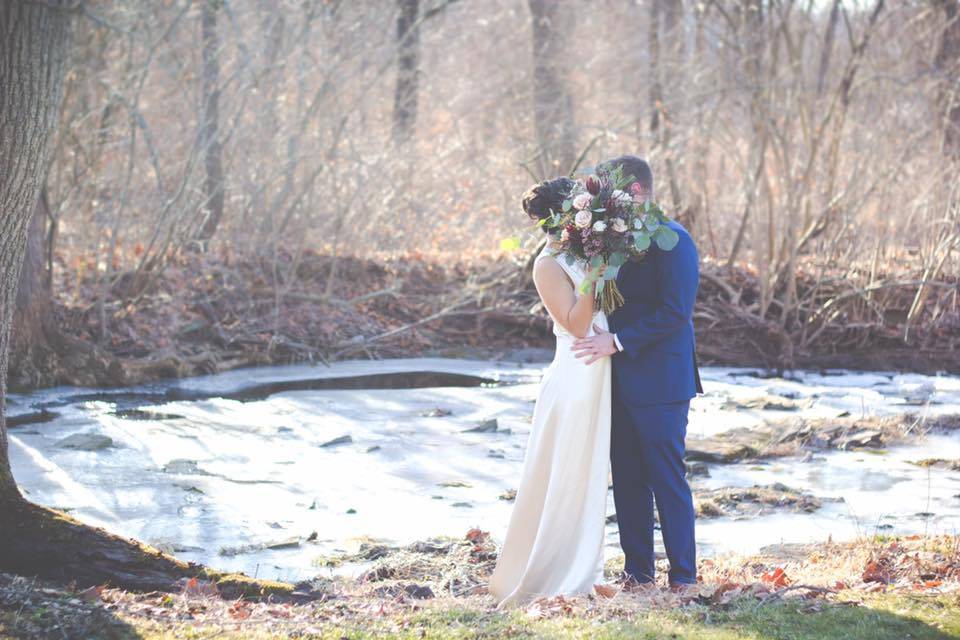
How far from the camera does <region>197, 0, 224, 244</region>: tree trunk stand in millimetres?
15562

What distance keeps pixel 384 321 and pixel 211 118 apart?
3.68m

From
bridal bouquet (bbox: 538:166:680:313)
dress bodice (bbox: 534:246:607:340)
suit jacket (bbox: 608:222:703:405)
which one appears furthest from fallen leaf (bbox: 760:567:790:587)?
bridal bouquet (bbox: 538:166:680:313)

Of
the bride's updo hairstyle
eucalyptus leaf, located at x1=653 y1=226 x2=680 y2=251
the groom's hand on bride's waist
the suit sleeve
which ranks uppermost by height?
the bride's updo hairstyle

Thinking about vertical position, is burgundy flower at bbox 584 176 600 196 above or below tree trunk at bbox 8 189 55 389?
above

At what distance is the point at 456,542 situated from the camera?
669 cm

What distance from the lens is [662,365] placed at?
17.6ft

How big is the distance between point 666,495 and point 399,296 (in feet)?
38.0

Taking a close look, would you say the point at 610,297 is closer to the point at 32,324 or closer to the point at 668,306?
the point at 668,306

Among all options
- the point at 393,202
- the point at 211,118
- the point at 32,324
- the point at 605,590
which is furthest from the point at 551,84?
the point at 605,590

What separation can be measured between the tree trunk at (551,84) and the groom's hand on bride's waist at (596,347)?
45.5ft

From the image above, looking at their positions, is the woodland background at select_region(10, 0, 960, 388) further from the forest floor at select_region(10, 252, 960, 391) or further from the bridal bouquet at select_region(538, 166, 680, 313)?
the bridal bouquet at select_region(538, 166, 680, 313)

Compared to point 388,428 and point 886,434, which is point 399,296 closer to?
point 388,428

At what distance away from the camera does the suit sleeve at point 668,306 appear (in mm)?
5305

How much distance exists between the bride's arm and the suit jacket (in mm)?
189
